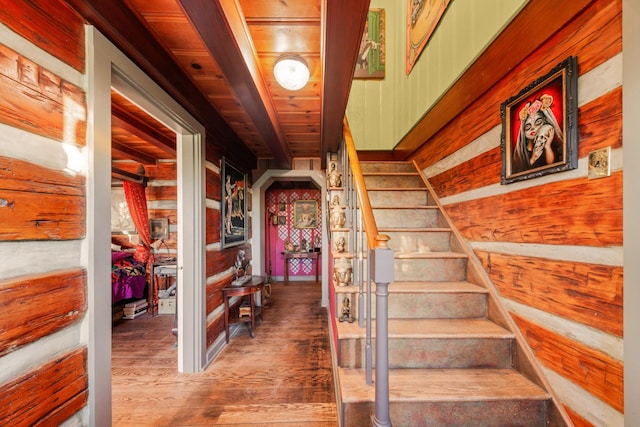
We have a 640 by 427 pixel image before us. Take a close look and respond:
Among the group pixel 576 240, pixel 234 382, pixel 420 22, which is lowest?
pixel 234 382

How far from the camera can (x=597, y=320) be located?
106 cm

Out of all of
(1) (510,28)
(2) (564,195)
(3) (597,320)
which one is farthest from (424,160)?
(3) (597,320)

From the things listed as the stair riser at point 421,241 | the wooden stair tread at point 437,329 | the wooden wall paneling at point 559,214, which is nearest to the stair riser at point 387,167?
the stair riser at point 421,241

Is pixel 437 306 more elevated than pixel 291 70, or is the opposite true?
pixel 291 70

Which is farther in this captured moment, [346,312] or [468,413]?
[346,312]

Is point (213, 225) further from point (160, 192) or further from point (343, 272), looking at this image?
point (160, 192)

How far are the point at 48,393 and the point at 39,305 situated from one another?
1.13ft

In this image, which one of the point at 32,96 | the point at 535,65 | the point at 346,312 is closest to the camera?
the point at 32,96

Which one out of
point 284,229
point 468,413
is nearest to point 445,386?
point 468,413

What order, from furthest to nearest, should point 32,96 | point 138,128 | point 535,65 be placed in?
1. point 138,128
2. point 535,65
3. point 32,96

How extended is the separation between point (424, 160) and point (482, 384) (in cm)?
219

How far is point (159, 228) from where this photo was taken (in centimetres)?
401

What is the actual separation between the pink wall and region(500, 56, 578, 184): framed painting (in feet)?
15.2

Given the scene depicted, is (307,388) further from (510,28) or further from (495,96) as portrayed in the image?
(510,28)
